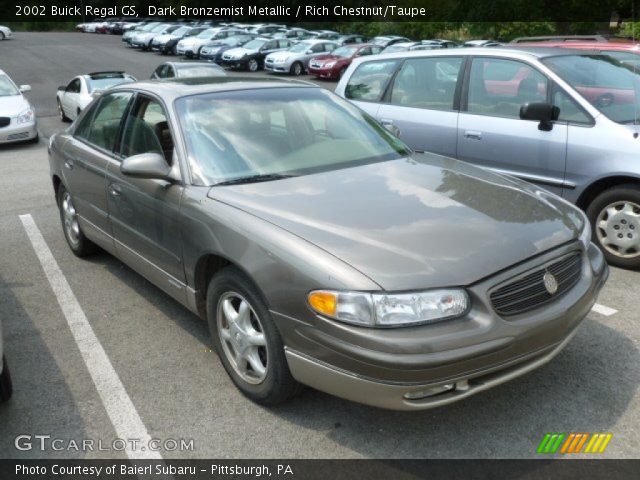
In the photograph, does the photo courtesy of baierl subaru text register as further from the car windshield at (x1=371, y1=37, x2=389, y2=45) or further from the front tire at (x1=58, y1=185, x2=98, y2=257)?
the car windshield at (x1=371, y1=37, x2=389, y2=45)

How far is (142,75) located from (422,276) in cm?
2759

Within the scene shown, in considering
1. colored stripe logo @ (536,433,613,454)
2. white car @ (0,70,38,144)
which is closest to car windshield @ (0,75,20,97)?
white car @ (0,70,38,144)

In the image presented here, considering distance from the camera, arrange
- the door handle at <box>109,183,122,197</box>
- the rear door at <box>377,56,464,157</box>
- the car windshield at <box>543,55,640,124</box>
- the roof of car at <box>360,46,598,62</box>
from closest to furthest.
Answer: the door handle at <box>109,183,122,197</box> → the car windshield at <box>543,55,640,124</box> → the roof of car at <box>360,46,598,62</box> → the rear door at <box>377,56,464,157</box>

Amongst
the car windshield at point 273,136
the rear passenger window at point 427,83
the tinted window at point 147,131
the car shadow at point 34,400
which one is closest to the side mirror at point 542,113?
the rear passenger window at point 427,83

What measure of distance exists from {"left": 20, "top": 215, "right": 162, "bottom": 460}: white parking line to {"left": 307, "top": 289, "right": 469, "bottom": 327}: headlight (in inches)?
45.4

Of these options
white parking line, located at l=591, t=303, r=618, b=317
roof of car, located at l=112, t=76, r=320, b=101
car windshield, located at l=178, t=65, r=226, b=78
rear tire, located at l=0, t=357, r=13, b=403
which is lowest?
rear tire, located at l=0, t=357, r=13, b=403

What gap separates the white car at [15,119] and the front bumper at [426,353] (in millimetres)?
10609

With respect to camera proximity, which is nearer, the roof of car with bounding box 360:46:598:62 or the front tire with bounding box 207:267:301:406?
the front tire with bounding box 207:267:301:406

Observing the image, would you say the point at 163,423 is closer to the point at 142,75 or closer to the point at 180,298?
the point at 180,298

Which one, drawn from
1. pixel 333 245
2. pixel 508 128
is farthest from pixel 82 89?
pixel 333 245

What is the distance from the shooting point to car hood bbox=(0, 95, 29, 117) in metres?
11.8

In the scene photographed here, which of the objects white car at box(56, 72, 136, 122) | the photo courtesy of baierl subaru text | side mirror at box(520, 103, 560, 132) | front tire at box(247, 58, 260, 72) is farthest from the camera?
front tire at box(247, 58, 260, 72)

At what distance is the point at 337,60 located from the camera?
25969 millimetres

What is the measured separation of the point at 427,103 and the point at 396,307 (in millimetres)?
4048
